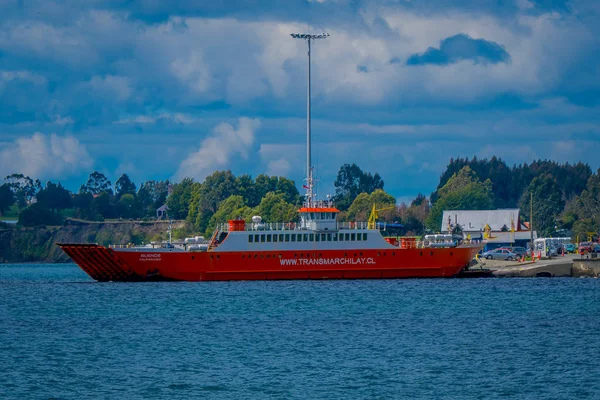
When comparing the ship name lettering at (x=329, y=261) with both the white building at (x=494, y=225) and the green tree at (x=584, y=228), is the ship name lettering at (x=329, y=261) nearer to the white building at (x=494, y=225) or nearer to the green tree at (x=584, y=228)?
the white building at (x=494, y=225)

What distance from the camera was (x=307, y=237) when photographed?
72.2m

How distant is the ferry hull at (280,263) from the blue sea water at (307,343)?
511 cm

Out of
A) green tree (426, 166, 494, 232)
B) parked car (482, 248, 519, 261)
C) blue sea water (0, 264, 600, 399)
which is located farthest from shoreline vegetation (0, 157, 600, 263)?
blue sea water (0, 264, 600, 399)

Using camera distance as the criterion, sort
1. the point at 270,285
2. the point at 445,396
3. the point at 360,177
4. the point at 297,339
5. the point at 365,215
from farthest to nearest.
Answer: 1. the point at 360,177
2. the point at 365,215
3. the point at 270,285
4. the point at 297,339
5. the point at 445,396

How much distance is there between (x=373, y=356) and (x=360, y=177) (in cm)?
16076

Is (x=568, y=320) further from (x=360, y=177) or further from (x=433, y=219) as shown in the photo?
(x=360, y=177)

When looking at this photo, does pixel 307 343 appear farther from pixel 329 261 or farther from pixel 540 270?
pixel 540 270

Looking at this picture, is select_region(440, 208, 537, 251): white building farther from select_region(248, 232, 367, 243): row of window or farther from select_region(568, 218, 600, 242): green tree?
select_region(248, 232, 367, 243): row of window

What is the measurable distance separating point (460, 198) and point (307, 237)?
9009cm

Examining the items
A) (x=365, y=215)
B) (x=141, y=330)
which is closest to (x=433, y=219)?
(x=365, y=215)

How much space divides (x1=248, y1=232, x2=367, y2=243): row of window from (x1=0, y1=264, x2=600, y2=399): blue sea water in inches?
217

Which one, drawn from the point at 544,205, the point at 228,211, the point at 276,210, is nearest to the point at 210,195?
the point at 228,211

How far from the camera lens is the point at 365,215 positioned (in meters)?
142

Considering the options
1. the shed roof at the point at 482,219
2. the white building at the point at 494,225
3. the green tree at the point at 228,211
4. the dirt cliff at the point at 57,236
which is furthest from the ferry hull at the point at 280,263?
the dirt cliff at the point at 57,236
